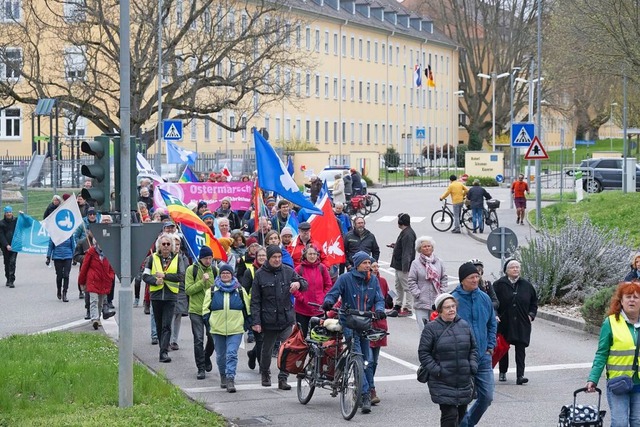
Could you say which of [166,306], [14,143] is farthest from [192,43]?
[166,306]

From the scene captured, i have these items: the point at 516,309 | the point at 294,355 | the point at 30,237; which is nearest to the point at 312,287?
the point at 294,355

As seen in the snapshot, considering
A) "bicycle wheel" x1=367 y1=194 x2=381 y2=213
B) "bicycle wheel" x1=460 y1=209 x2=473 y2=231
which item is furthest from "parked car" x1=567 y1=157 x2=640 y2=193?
"bicycle wheel" x1=460 y1=209 x2=473 y2=231

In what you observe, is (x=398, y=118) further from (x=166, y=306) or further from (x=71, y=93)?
(x=166, y=306)

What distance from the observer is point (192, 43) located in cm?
4856

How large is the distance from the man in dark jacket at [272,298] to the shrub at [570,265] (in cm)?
866

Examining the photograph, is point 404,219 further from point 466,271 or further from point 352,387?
point 466,271

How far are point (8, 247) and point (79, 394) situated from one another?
13509 mm

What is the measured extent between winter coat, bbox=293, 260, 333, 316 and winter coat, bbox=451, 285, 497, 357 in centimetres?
377

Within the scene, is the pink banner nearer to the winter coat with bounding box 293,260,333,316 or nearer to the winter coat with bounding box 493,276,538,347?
the winter coat with bounding box 293,260,333,316

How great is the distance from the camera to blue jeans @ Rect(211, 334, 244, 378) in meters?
14.6

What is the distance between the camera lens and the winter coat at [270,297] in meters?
14.7

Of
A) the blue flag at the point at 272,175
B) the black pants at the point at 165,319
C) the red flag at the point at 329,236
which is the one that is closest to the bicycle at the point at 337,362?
the black pants at the point at 165,319

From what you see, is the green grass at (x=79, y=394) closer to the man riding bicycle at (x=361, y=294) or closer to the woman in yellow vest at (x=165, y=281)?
the woman in yellow vest at (x=165, y=281)

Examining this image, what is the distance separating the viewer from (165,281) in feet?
54.2
